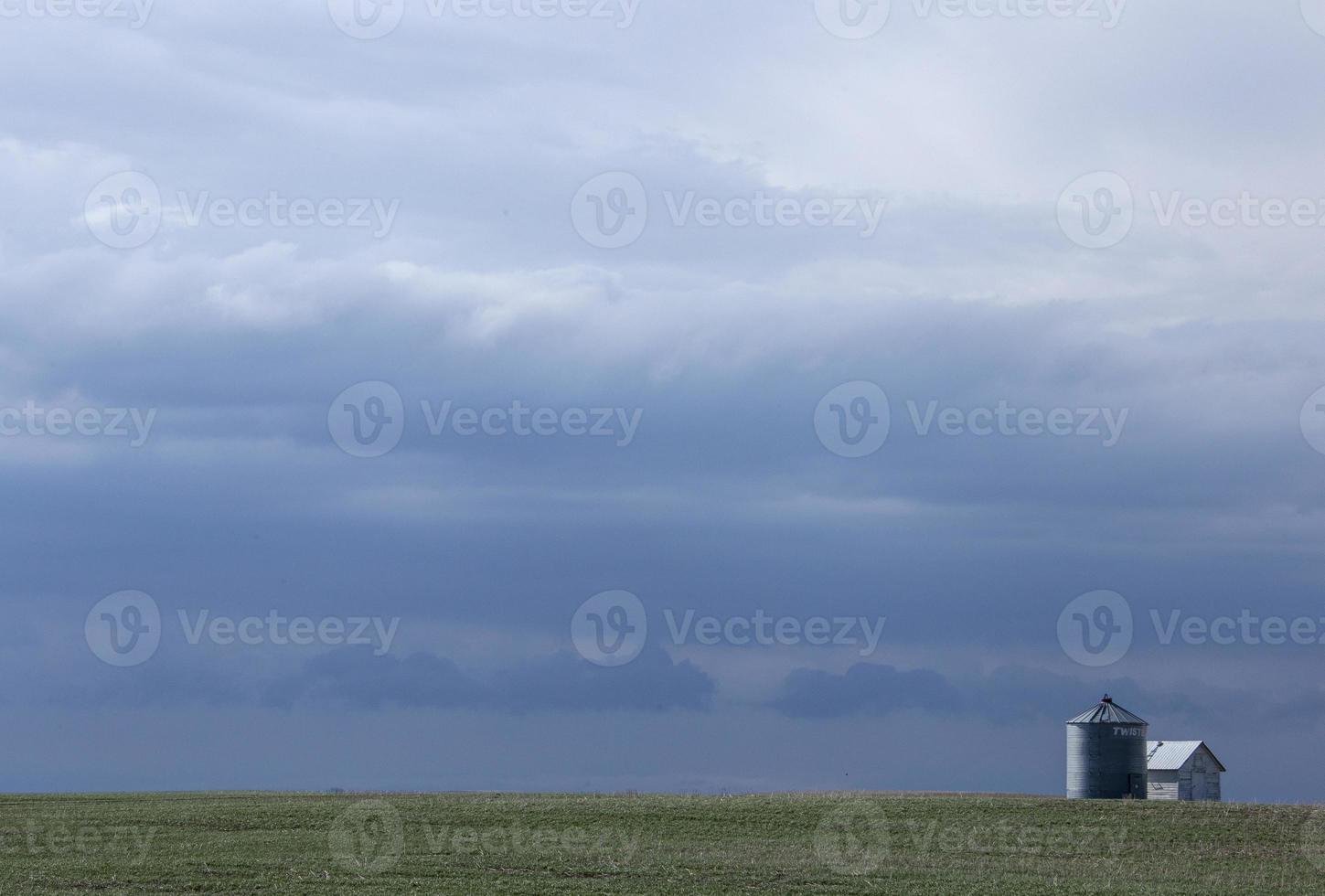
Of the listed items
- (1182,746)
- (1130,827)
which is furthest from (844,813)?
(1182,746)

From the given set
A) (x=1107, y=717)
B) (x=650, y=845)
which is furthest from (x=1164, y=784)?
(x=650, y=845)

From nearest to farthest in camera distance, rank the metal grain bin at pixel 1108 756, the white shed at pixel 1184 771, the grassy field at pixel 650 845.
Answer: the grassy field at pixel 650 845, the metal grain bin at pixel 1108 756, the white shed at pixel 1184 771

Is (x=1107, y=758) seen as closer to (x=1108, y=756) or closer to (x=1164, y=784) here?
(x=1108, y=756)

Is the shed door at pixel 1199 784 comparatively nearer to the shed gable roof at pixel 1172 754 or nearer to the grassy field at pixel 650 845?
the shed gable roof at pixel 1172 754

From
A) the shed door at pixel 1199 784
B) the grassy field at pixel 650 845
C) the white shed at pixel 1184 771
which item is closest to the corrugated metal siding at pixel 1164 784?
the white shed at pixel 1184 771

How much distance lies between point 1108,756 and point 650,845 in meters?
31.9

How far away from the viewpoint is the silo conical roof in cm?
7481

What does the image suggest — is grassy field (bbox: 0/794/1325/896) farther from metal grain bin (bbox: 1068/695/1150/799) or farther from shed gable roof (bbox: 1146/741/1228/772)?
shed gable roof (bbox: 1146/741/1228/772)

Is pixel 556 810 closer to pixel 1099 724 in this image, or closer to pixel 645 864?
pixel 645 864

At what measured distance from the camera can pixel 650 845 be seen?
2082 inches

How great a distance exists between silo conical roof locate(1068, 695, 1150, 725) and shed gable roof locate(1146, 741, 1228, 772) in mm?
13627

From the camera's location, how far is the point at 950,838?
56750 millimetres

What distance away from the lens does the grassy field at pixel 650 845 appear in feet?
141

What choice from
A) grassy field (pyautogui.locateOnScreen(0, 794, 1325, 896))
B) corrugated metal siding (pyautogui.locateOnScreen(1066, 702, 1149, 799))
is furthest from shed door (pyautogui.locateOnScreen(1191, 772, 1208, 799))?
grassy field (pyautogui.locateOnScreen(0, 794, 1325, 896))
